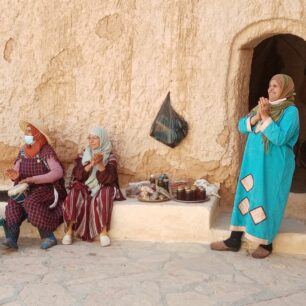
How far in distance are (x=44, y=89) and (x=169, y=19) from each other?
1554mm

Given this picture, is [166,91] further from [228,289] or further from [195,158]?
[228,289]

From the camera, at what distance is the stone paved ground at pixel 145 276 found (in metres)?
3.35

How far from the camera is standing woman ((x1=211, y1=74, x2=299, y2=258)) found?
3941 mm

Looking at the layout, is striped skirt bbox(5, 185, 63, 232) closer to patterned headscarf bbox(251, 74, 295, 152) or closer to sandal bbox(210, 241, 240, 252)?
sandal bbox(210, 241, 240, 252)

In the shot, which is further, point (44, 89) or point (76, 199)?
point (44, 89)

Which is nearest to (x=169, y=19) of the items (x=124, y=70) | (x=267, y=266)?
(x=124, y=70)

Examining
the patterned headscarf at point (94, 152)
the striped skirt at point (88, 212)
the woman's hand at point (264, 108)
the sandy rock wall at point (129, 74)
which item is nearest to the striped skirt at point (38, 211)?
the striped skirt at point (88, 212)

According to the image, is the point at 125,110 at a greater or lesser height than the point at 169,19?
lesser

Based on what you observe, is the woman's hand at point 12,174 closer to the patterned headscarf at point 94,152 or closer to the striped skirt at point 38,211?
the striped skirt at point 38,211

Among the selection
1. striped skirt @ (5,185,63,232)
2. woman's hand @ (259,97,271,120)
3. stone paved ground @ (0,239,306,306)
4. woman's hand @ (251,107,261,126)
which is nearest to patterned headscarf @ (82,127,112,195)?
striped skirt @ (5,185,63,232)

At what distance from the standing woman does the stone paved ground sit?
12.5 inches

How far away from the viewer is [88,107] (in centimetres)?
527

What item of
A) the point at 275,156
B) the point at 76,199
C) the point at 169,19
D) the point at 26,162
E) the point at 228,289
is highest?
the point at 169,19

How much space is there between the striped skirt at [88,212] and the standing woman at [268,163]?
123cm
